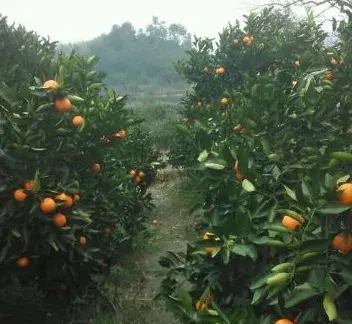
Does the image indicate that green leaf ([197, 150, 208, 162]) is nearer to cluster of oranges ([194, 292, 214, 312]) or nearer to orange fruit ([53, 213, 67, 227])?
cluster of oranges ([194, 292, 214, 312])

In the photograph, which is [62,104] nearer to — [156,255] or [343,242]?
[343,242]

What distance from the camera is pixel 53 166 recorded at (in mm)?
3156

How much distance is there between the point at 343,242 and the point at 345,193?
6.9 inches

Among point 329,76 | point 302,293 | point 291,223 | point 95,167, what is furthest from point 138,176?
point 302,293

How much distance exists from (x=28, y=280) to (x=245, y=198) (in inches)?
72.2

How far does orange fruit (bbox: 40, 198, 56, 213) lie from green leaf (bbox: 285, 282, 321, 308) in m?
1.62

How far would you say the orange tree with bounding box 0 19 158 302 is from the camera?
9.20ft

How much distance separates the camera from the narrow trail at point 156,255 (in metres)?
4.05

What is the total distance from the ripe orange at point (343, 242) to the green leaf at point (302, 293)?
0.54 feet

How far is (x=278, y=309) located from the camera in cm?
175

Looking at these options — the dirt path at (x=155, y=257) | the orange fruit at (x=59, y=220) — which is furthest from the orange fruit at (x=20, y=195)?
the dirt path at (x=155, y=257)

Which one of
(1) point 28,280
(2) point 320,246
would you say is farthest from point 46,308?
(2) point 320,246

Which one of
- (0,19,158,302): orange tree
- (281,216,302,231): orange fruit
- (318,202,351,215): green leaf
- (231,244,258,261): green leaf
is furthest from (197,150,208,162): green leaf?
(0,19,158,302): orange tree

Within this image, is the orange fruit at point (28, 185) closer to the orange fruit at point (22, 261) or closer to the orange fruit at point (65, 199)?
the orange fruit at point (65, 199)
